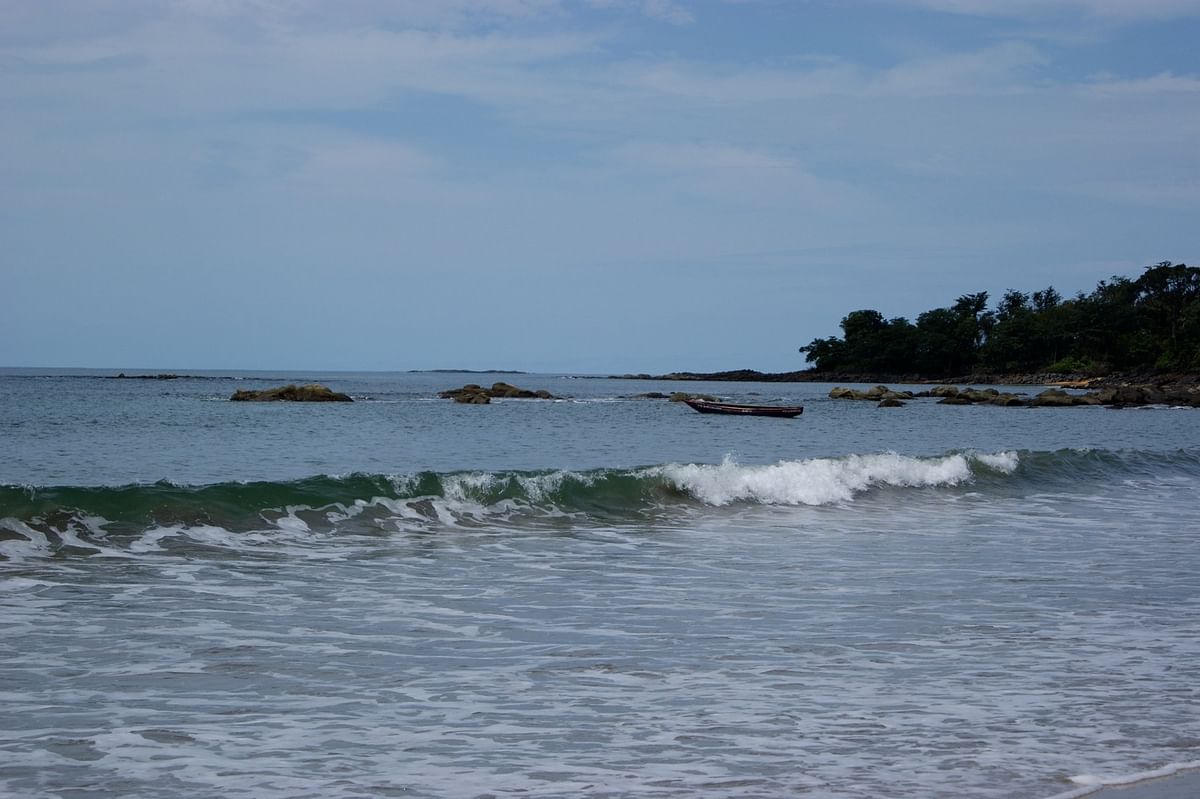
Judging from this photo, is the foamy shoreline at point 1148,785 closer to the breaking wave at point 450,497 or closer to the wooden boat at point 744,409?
the breaking wave at point 450,497

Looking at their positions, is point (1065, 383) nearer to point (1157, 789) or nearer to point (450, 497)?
point (450, 497)

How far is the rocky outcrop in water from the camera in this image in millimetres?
79812

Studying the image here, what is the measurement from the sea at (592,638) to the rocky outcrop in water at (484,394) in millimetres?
57982

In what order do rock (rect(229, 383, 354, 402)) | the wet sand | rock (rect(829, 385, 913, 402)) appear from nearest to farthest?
the wet sand, rock (rect(229, 383, 354, 402)), rock (rect(829, 385, 913, 402))

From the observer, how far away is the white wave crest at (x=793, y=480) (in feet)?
66.2

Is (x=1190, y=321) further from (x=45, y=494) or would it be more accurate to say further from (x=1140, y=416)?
(x=45, y=494)

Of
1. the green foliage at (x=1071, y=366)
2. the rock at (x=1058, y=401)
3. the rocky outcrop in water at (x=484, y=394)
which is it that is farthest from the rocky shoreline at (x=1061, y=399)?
the green foliage at (x=1071, y=366)

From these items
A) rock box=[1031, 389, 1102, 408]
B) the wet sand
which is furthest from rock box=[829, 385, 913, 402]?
the wet sand

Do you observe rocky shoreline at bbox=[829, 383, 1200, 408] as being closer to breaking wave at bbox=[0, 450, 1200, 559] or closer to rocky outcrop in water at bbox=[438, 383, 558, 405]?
rocky outcrop in water at bbox=[438, 383, 558, 405]

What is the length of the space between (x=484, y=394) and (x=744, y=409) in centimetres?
2582

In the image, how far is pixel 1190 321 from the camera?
123438 mm

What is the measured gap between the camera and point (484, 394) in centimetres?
8269

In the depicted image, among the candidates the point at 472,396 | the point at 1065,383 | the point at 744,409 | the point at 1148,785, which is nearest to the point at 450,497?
the point at 1148,785

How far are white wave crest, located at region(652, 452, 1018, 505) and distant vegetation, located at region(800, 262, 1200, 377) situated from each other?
10709cm
